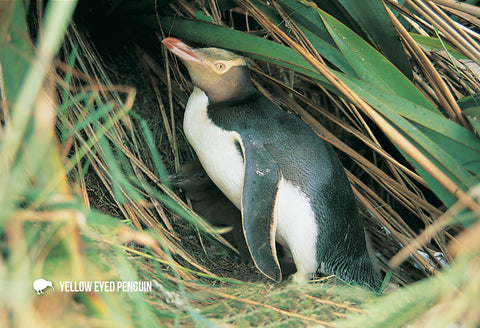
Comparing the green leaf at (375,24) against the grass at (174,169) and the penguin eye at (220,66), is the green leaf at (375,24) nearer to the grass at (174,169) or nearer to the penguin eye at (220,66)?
the grass at (174,169)

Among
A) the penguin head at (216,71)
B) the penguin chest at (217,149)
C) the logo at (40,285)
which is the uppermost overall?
the penguin head at (216,71)

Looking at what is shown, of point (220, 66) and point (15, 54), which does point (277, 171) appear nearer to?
point (220, 66)

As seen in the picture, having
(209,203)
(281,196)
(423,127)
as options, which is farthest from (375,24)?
(209,203)

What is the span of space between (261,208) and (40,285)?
945 millimetres

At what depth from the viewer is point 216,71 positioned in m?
1.94

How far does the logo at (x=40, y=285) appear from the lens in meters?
0.89

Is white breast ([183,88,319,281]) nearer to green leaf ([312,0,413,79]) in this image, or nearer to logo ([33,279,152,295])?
green leaf ([312,0,413,79])

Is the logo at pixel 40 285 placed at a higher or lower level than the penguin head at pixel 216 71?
lower

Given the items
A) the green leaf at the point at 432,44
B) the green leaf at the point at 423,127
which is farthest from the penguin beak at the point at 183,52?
the green leaf at the point at 432,44

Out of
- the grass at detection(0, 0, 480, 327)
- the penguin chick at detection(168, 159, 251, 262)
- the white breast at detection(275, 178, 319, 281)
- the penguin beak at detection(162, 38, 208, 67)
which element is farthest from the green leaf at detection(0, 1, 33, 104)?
the penguin chick at detection(168, 159, 251, 262)

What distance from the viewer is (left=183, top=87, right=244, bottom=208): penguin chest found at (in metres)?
1.86

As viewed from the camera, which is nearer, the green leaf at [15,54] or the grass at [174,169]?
the grass at [174,169]

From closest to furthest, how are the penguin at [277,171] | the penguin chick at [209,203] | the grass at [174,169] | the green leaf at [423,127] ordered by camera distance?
1. the grass at [174,169]
2. the green leaf at [423,127]
3. the penguin at [277,171]
4. the penguin chick at [209,203]

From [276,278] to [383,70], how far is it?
2.71 feet
